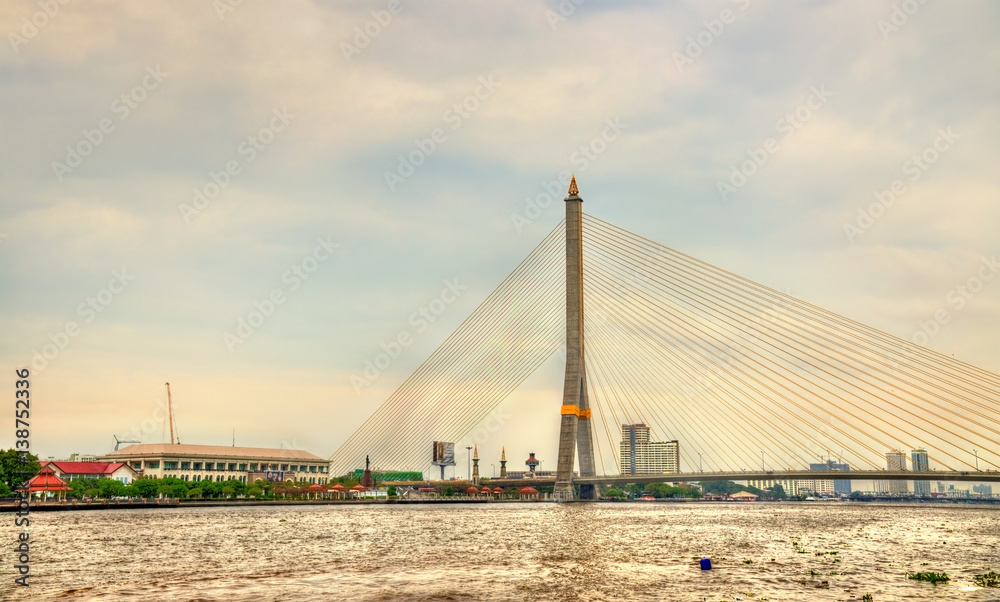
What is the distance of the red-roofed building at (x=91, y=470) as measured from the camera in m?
156

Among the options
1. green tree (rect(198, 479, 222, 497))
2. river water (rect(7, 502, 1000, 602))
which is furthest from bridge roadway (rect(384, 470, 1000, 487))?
green tree (rect(198, 479, 222, 497))

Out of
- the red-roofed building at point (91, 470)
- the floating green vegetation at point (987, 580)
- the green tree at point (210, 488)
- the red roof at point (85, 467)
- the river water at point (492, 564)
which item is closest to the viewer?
the river water at point (492, 564)

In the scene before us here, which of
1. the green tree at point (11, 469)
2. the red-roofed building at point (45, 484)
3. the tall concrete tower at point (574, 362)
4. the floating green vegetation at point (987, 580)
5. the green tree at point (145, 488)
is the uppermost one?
the tall concrete tower at point (574, 362)

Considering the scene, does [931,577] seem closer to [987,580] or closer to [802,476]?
[987,580]

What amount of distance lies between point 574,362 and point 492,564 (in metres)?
73.9

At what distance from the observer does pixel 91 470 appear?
162 m

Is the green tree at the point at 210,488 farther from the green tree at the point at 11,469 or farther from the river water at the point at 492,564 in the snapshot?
the river water at the point at 492,564

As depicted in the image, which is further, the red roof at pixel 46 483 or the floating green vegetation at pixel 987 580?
the red roof at pixel 46 483

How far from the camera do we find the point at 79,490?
414ft

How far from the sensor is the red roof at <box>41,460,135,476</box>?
156m

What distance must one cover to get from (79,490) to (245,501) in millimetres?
26728

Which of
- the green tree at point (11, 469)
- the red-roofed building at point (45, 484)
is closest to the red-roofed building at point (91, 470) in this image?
the red-roofed building at point (45, 484)

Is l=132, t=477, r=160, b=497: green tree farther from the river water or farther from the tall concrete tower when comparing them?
the river water

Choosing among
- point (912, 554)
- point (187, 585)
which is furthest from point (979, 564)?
point (187, 585)
